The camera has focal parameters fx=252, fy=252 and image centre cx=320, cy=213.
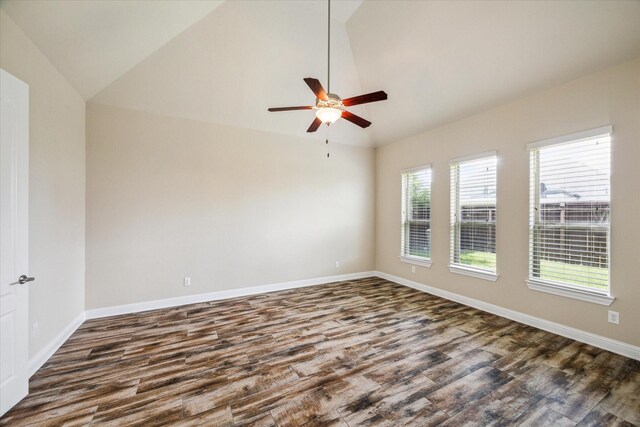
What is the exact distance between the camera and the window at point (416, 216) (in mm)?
4867

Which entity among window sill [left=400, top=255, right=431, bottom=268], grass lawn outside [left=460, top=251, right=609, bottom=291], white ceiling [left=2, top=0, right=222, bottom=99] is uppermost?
white ceiling [left=2, top=0, right=222, bottom=99]

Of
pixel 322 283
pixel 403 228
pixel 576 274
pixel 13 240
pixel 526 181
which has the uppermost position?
pixel 526 181

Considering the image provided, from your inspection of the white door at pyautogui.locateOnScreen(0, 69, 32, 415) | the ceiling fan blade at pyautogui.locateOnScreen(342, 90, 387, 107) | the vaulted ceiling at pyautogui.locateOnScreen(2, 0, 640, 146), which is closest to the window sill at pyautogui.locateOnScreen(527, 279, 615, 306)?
the vaulted ceiling at pyautogui.locateOnScreen(2, 0, 640, 146)

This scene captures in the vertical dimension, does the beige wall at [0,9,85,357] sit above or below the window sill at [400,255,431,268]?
above

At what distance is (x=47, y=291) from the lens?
2584 millimetres

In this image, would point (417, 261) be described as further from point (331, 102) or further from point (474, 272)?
point (331, 102)

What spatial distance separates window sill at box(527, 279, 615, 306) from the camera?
2.74 metres

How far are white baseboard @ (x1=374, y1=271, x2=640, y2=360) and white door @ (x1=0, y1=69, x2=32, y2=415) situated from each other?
5169mm

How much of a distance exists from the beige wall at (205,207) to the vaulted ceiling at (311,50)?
476mm

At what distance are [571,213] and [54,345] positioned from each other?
603cm

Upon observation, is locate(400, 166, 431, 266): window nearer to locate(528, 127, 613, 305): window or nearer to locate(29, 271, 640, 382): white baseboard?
locate(29, 271, 640, 382): white baseboard

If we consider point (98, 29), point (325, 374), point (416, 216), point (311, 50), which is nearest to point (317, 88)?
point (311, 50)

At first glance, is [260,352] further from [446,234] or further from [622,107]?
[622,107]

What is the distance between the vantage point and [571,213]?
3.03 m
